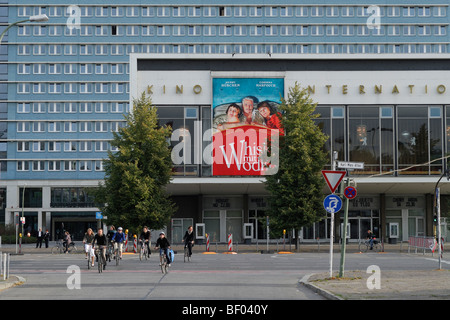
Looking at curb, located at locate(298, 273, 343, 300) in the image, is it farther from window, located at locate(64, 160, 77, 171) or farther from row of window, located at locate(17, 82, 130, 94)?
row of window, located at locate(17, 82, 130, 94)

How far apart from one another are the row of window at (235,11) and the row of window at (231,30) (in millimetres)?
1709

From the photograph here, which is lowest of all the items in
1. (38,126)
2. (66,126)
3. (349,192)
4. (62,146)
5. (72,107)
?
(349,192)

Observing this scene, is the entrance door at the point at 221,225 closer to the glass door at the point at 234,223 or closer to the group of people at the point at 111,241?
the glass door at the point at 234,223

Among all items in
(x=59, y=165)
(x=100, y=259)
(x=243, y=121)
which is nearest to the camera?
(x=100, y=259)

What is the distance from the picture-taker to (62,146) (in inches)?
3999

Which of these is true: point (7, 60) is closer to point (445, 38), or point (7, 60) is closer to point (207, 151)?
point (207, 151)

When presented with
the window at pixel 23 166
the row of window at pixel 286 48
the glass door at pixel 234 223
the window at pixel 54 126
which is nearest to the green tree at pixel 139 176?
the glass door at pixel 234 223

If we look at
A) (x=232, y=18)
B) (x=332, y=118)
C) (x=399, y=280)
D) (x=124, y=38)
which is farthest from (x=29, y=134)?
(x=399, y=280)

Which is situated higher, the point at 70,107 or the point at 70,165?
the point at 70,107

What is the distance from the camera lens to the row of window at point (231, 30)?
102 m

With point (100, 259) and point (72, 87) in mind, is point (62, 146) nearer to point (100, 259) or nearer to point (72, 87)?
point (72, 87)

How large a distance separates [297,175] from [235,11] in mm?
59214

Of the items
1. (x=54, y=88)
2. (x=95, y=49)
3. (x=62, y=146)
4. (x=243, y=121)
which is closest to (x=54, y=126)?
(x=62, y=146)

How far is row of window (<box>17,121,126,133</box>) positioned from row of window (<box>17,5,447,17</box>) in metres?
15.3
